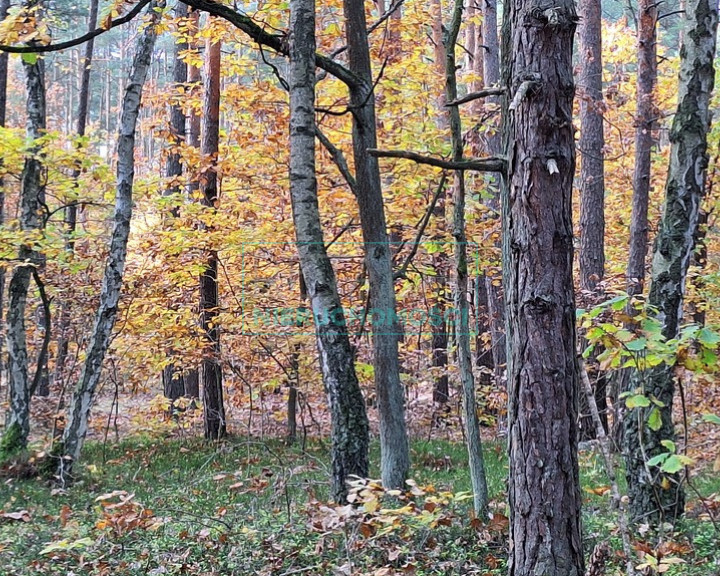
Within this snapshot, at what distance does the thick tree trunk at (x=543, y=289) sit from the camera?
3516 mm

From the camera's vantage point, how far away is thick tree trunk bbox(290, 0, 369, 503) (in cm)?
660

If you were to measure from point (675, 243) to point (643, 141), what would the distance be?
819cm

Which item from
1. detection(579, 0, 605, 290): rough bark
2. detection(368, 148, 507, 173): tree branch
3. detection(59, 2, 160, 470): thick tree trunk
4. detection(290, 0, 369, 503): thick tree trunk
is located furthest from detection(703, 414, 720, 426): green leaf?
detection(579, 0, 605, 290): rough bark

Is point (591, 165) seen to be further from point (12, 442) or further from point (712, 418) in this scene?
point (12, 442)

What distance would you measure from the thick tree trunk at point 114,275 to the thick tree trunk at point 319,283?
366 centimetres

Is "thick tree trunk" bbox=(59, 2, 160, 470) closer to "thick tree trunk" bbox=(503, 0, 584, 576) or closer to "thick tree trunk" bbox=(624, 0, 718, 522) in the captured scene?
"thick tree trunk" bbox=(624, 0, 718, 522)

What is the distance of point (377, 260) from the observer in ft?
25.9

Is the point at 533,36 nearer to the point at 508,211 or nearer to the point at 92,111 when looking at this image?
the point at 508,211

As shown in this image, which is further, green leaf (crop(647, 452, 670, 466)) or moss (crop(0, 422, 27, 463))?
moss (crop(0, 422, 27, 463))

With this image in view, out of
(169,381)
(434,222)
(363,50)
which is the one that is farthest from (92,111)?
(363,50)

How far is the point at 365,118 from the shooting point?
25.4ft

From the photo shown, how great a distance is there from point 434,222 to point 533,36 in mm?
9038

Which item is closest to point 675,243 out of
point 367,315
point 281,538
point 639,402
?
point 639,402

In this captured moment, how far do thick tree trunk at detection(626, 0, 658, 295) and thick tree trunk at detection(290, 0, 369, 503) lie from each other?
730 centimetres
